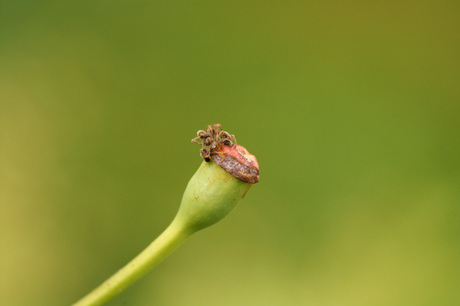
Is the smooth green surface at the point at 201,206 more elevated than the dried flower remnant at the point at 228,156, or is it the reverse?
the dried flower remnant at the point at 228,156

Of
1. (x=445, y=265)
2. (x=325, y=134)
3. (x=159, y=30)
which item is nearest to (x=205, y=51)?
(x=159, y=30)

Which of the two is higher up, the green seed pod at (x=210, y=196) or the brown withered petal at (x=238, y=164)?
the brown withered petal at (x=238, y=164)

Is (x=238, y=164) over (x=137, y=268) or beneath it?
over

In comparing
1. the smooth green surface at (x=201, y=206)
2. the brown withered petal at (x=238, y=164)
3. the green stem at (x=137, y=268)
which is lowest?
the green stem at (x=137, y=268)

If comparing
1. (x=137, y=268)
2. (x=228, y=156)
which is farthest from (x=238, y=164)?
(x=137, y=268)

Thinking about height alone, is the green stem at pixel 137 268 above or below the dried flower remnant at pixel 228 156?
below

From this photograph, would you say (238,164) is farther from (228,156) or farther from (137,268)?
(137,268)
